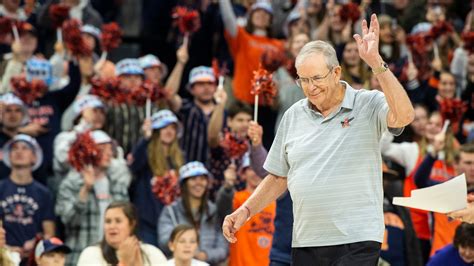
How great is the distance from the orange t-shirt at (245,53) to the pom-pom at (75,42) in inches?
68.6

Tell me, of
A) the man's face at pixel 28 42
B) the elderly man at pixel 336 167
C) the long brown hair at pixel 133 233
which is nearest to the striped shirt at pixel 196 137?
the man's face at pixel 28 42

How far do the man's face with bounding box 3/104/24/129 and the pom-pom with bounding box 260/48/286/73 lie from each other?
2508 millimetres

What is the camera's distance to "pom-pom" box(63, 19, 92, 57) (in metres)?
11.8

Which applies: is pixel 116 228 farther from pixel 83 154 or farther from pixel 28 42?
pixel 28 42

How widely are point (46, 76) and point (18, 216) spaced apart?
90.6 inches

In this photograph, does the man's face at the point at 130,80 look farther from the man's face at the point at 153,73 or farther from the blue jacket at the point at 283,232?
the blue jacket at the point at 283,232

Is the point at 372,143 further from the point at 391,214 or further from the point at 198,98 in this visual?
the point at 198,98

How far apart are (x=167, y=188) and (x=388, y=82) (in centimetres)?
492

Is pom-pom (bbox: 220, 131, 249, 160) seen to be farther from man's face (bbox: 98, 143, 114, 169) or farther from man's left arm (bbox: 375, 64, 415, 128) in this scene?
man's left arm (bbox: 375, 64, 415, 128)

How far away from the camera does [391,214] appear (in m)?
9.45

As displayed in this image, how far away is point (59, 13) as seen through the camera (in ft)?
40.4

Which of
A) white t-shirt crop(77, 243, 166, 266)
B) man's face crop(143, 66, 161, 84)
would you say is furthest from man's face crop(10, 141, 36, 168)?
man's face crop(143, 66, 161, 84)

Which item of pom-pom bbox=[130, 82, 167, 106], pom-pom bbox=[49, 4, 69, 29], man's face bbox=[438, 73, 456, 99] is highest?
pom-pom bbox=[49, 4, 69, 29]

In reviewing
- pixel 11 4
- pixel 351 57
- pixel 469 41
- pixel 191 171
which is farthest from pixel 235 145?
pixel 11 4
